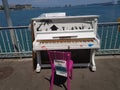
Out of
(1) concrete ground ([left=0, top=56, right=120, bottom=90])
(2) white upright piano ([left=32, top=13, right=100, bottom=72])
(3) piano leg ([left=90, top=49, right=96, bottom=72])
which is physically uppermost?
(2) white upright piano ([left=32, top=13, right=100, bottom=72])

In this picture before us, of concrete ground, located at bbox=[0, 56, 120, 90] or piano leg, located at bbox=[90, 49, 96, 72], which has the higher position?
piano leg, located at bbox=[90, 49, 96, 72]

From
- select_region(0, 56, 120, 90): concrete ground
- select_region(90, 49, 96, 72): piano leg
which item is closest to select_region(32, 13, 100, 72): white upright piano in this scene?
select_region(90, 49, 96, 72): piano leg

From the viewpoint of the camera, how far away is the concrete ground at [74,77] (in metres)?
2.95

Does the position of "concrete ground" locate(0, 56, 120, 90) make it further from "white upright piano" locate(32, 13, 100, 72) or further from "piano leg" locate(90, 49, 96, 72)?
"white upright piano" locate(32, 13, 100, 72)

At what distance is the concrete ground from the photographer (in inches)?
116

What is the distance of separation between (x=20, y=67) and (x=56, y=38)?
1335 millimetres

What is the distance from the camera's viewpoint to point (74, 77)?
323 cm

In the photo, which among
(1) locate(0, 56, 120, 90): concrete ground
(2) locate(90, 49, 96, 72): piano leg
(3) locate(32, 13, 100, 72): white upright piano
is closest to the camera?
(1) locate(0, 56, 120, 90): concrete ground

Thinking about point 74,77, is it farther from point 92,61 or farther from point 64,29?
point 64,29

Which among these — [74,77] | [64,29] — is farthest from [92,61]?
[64,29]

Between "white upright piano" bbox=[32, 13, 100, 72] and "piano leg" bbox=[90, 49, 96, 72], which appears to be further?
"piano leg" bbox=[90, 49, 96, 72]

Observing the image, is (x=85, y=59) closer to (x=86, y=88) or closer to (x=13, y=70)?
(x=86, y=88)

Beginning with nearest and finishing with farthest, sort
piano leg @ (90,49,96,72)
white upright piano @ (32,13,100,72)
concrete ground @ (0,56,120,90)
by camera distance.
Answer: concrete ground @ (0,56,120,90)
white upright piano @ (32,13,100,72)
piano leg @ (90,49,96,72)

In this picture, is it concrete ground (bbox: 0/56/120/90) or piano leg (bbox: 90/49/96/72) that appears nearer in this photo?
concrete ground (bbox: 0/56/120/90)
